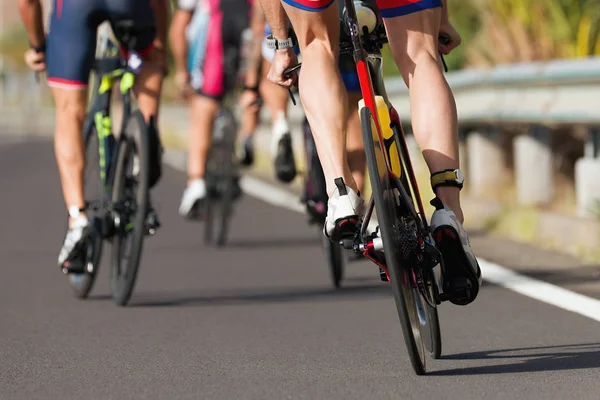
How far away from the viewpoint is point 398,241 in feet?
16.2

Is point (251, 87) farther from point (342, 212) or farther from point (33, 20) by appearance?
point (342, 212)

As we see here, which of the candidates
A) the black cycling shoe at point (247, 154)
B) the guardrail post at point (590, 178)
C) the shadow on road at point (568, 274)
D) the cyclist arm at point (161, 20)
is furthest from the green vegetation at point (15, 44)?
the shadow on road at point (568, 274)

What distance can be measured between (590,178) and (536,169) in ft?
3.47

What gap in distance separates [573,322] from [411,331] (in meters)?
1.64

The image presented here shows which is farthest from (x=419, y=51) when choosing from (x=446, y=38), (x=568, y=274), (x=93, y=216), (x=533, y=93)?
(x=533, y=93)

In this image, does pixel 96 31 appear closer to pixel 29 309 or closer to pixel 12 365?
pixel 29 309

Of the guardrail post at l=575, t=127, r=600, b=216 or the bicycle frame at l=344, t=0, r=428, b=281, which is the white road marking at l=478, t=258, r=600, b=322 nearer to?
the guardrail post at l=575, t=127, r=600, b=216

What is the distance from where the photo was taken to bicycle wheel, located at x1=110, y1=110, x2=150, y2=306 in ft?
23.4

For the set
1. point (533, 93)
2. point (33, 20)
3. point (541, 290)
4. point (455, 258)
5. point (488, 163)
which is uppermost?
point (455, 258)

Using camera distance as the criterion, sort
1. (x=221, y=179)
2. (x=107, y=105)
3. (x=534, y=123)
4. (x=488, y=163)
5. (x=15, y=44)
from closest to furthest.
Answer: (x=107, y=105) → (x=534, y=123) → (x=221, y=179) → (x=488, y=163) → (x=15, y=44)

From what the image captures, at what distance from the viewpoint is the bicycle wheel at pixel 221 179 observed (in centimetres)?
1030

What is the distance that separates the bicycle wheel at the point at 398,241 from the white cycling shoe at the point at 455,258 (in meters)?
0.09

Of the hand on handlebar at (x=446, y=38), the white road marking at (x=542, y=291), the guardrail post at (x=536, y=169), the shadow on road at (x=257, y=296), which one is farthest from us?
the guardrail post at (x=536, y=169)

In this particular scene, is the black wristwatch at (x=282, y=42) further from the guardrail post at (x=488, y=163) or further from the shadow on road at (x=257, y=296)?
the guardrail post at (x=488, y=163)
